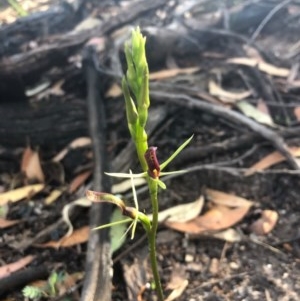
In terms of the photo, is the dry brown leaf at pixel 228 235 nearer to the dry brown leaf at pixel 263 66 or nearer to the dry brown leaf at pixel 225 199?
the dry brown leaf at pixel 225 199

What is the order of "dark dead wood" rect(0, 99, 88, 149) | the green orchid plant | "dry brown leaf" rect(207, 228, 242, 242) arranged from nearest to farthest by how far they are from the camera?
the green orchid plant → "dry brown leaf" rect(207, 228, 242, 242) → "dark dead wood" rect(0, 99, 88, 149)

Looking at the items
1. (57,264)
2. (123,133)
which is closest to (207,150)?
(123,133)

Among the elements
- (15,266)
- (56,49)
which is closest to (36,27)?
(56,49)

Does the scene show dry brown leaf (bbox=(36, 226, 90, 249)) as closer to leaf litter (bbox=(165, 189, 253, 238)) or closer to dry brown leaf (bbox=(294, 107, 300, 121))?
leaf litter (bbox=(165, 189, 253, 238))

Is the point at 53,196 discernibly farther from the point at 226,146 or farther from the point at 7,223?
the point at 226,146

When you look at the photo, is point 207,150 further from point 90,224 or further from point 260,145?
point 90,224

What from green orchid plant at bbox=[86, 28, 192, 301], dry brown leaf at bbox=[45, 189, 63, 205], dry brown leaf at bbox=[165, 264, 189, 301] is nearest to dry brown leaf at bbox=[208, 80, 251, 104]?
dry brown leaf at bbox=[45, 189, 63, 205]
